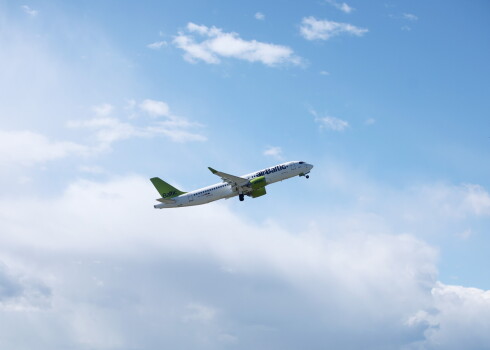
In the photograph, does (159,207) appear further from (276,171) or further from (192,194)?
(276,171)

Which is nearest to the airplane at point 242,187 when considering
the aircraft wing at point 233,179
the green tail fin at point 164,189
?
the aircraft wing at point 233,179

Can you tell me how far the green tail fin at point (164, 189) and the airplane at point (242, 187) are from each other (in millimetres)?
1398

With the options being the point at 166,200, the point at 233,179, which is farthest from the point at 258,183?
the point at 166,200

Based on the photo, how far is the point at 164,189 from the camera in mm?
175875

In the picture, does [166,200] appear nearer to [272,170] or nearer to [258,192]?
[258,192]

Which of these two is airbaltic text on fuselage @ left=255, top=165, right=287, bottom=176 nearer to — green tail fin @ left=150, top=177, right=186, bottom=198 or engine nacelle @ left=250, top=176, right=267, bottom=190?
engine nacelle @ left=250, top=176, right=267, bottom=190

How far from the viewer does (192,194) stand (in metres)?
170

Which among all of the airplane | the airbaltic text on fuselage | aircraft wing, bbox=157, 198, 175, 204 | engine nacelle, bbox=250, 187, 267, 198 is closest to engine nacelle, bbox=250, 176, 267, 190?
the airplane

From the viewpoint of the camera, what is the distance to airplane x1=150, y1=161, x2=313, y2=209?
550 ft

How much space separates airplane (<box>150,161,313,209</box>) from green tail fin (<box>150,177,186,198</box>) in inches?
55.1

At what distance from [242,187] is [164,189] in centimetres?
2393

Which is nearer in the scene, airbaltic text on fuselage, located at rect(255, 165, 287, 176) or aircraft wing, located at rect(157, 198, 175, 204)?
aircraft wing, located at rect(157, 198, 175, 204)

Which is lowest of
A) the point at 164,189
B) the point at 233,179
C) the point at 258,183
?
the point at 258,183

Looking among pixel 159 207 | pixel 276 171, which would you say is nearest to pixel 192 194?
pixel 159 207
